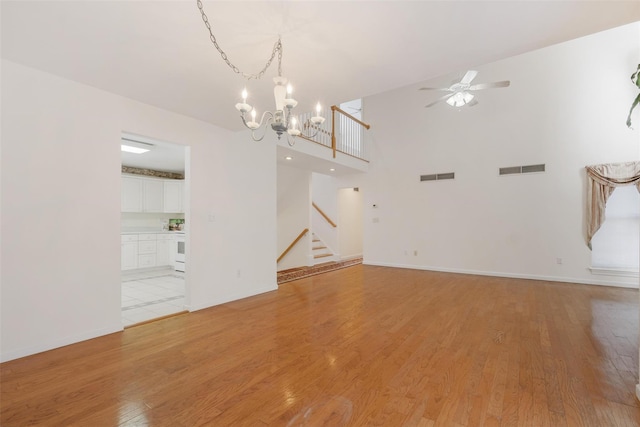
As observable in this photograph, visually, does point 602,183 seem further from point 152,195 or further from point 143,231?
point 143,231

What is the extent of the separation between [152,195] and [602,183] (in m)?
9.35

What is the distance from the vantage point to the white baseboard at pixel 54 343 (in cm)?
244

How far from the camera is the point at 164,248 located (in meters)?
6.81

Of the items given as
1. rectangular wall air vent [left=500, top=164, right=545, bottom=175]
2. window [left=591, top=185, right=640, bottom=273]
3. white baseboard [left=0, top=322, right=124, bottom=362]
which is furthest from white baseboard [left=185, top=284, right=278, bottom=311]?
window [left=591, top=185, right=640, bottom=273]

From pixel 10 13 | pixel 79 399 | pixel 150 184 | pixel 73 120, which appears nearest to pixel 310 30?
pixel 10 13

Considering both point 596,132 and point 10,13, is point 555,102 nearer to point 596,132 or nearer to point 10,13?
→ point 596,132

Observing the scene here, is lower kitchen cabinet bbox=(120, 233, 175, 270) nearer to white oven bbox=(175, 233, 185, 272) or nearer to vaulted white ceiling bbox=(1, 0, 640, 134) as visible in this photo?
white oven bbox=(175, 233, 185, 272)

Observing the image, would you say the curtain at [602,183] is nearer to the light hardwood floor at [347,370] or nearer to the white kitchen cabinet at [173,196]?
the light hardwood floor at [347,370]

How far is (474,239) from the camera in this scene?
6270 millimetres

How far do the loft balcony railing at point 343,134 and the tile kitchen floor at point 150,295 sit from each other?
12.5 ft

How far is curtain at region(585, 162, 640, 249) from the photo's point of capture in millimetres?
4816

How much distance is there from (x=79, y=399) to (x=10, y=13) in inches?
103

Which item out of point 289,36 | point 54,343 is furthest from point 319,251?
point 289,36

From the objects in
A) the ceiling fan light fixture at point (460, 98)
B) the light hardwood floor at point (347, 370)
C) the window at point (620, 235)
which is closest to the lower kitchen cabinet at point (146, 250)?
the light hardwood floor at point (347, 370)
